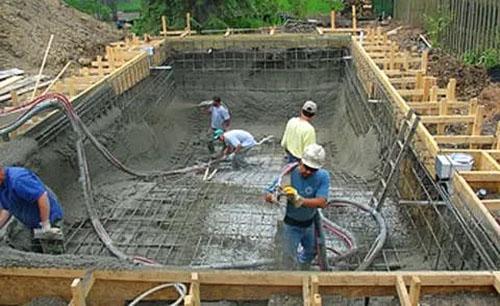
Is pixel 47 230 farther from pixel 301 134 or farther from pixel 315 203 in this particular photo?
pixel 301 134

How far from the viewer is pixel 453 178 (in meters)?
5.44

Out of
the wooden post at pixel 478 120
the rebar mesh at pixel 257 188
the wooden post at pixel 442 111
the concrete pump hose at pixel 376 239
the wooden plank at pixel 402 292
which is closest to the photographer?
the wooden plank at pixel 402 292

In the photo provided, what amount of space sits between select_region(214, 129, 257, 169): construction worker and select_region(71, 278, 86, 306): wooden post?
6372mm

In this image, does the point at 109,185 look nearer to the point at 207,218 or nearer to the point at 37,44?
the point at 207,218

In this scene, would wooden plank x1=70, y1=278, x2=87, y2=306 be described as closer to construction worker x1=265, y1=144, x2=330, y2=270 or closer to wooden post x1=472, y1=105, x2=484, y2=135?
construction worker x1=265, y1=144, x2=330, y2=270

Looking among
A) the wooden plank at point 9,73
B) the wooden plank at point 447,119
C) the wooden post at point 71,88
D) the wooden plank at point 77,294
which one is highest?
the wooden post at point 71,88

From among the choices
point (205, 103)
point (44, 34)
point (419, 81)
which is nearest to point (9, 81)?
point (205, 103)

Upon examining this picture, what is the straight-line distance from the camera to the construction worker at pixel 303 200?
4762 mm

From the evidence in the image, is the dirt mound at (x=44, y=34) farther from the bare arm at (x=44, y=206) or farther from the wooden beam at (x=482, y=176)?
the wooden beam at (x=482, y=176)

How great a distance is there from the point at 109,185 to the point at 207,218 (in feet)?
5.97

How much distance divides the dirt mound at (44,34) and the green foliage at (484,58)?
993cm

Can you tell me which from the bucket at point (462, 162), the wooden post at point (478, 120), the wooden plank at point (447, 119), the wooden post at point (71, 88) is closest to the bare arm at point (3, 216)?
the wooden post at point (71, 88)

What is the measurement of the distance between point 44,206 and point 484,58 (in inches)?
374

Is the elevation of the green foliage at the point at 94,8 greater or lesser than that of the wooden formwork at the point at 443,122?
greater
